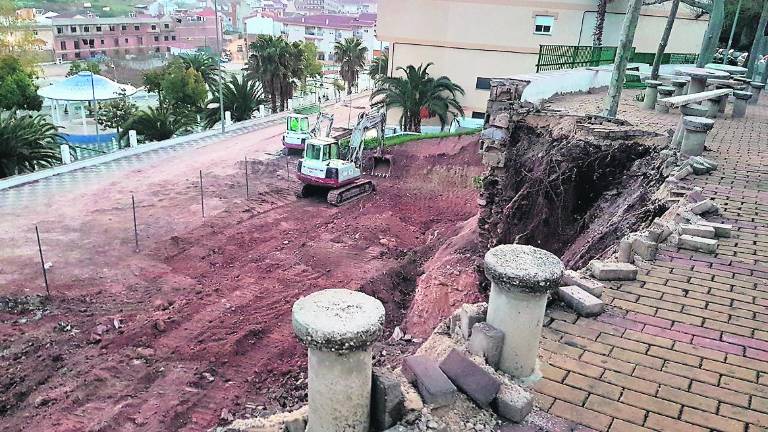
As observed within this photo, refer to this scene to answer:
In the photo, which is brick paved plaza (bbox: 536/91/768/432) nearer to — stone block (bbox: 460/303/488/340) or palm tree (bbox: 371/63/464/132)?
stone block (bbox: 460/303/488/340)

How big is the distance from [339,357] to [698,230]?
4.94 meters

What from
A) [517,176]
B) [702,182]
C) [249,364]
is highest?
[702,182]

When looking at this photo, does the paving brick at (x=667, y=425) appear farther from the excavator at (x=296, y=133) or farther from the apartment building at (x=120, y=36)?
the apartment building at (x=120, y=36)

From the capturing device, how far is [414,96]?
2706cm

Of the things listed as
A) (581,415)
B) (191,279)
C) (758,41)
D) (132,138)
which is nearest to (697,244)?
(581,415)

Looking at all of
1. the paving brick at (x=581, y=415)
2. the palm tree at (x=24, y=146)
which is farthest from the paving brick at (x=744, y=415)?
the palm tree at (x=24, y=146)

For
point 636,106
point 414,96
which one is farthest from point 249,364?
point 414,96

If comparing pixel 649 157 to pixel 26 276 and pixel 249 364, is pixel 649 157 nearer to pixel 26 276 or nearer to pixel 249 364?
pixel 249 364

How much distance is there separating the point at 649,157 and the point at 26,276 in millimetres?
13585

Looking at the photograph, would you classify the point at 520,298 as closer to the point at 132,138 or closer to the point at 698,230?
the point at 698,230

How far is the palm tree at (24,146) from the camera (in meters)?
20.1

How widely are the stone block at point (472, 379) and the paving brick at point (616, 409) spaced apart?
702mm

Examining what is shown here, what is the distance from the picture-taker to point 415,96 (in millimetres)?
27094

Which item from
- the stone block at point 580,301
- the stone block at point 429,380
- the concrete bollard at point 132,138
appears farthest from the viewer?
the concrete bollard at point 132,138
